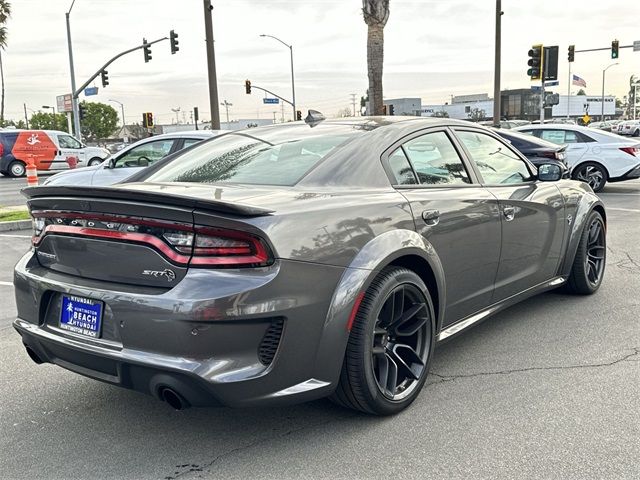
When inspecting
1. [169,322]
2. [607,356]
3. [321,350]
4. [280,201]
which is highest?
[280,201]

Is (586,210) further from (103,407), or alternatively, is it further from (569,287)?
(103,407)

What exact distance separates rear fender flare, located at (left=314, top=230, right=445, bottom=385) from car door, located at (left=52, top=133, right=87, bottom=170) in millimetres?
25449

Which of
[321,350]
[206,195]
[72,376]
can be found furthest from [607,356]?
[72,376]

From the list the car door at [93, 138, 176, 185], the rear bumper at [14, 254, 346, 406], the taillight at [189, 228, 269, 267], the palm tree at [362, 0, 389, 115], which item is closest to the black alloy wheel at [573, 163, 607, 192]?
the palm tree at [362, 0, 389, 115]

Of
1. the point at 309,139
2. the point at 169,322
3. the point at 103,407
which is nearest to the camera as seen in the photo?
the point at 169,322

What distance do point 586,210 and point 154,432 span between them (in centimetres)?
383

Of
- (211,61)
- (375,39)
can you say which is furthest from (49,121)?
(375,39)

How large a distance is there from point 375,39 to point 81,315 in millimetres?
13985

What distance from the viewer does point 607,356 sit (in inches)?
158

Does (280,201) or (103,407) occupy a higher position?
(280,201)

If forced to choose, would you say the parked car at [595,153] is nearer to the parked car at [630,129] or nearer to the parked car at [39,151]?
the parked car at [39,151]

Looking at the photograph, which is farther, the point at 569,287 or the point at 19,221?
the point at 19,221

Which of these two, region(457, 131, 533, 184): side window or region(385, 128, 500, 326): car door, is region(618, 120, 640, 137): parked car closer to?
region(457, 131, 533, 184): side window

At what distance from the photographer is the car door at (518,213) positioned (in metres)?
4.11
